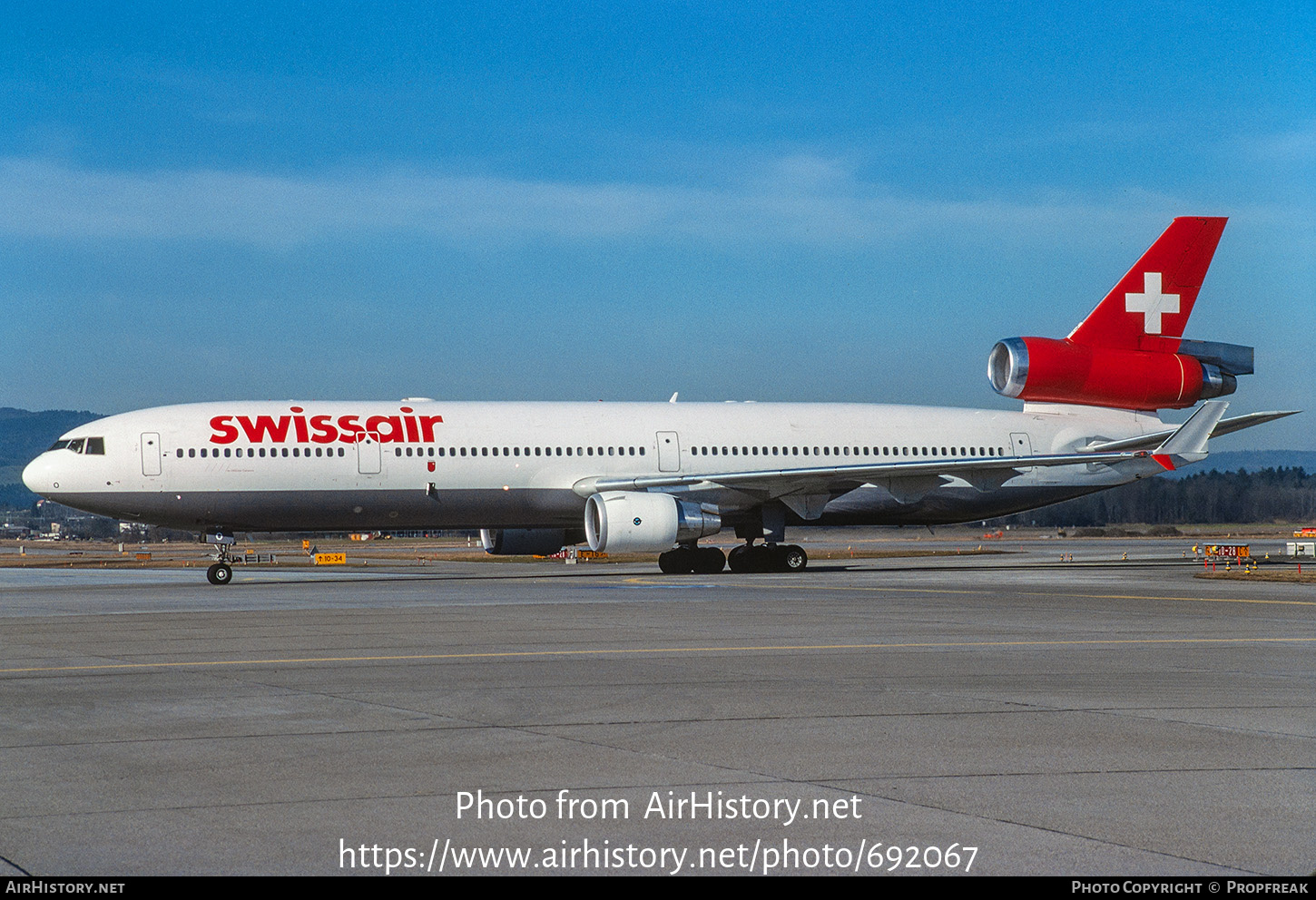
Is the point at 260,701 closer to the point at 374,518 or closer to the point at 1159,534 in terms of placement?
the point at 374,518

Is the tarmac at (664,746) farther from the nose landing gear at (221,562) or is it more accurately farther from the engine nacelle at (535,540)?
the engine nacelle at (535,540)

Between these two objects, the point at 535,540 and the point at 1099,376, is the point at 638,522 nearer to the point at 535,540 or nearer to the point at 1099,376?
the point at 535,540

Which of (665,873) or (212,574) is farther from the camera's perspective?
(212,574)

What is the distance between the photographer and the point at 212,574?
28781 millimetres

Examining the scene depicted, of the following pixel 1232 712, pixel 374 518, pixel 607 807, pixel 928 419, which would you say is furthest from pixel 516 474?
pixel 607 807

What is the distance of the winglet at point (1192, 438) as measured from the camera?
99.8ft

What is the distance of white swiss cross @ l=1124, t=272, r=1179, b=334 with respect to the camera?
3506 cm

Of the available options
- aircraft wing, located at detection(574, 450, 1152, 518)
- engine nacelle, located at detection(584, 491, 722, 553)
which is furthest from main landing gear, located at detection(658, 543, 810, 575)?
engine nacelle, located at detection(584, 491, 722, 553)

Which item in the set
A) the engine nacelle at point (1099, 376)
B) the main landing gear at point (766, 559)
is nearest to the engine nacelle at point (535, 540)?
the main landing gear at point (766, 559)

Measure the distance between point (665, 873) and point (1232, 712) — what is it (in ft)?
18.5

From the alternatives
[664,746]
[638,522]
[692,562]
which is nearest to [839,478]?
[692,562]

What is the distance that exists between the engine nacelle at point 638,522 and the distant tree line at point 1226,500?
62363 millimetres

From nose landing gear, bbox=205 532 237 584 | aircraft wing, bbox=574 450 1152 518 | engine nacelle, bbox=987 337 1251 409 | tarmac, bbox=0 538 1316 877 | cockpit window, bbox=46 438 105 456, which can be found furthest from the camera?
engine nacelle, bbox=987 337 1251 409

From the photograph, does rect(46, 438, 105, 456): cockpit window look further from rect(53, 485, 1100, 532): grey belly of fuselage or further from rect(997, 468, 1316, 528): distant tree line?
rect(997, 468, 1316, 528): distant tree line
